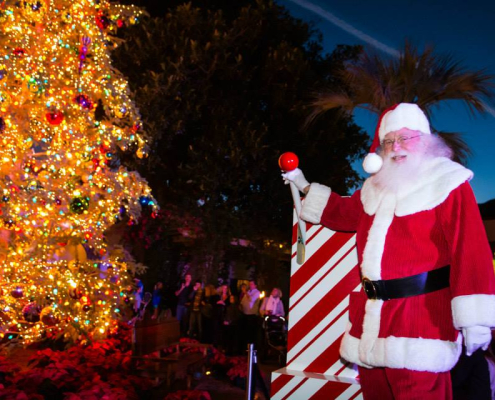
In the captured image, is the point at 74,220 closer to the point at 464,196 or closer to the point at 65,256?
the point at 65,256

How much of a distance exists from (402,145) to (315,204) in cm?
68

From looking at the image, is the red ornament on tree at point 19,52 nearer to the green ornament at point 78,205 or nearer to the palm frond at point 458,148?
the green ornament at point 78,205

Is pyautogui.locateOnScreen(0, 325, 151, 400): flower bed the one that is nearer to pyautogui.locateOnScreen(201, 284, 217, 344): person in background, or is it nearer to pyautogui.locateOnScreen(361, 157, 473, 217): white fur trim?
pyautogui.locateOnScreen(361, 157, 473, 217): white fur trim

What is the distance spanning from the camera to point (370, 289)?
9.87 ft

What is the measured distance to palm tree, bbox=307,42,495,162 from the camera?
511 centimetres

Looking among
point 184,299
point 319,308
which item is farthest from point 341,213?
point 184,299

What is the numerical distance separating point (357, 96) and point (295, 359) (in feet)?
11.0

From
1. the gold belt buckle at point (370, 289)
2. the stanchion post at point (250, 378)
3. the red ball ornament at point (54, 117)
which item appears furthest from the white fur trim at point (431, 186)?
the red ball ornament at point (54, 117)

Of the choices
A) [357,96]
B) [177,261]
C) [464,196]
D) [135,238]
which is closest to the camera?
[464,196]

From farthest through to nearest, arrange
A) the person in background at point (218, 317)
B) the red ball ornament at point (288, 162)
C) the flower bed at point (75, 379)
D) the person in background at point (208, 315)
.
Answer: the person in background at point (208, 315), the person in background at point (218, 317), the flower bed at point (75, 379), the red ball ornament at point (288, 162)

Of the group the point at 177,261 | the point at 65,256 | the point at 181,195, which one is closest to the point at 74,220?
the point at 65,256

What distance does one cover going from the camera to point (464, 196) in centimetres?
287

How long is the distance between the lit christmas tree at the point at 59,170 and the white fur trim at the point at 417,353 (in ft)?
15.3

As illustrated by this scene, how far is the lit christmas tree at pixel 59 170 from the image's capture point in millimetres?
6438
